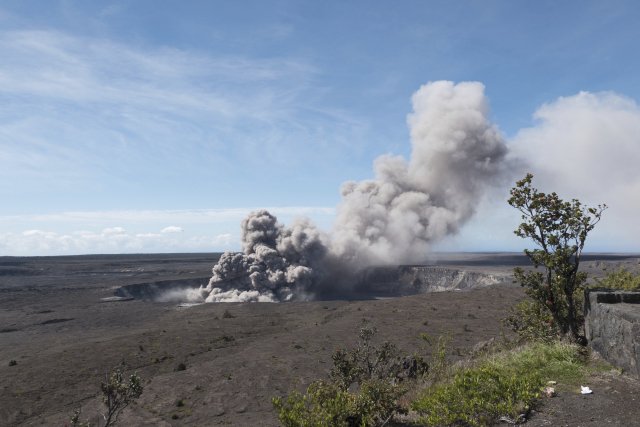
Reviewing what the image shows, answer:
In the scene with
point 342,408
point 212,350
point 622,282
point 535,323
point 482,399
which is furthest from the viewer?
point 212,350

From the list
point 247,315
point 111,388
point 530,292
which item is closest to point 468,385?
point 530,292

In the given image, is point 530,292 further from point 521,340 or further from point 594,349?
point 521,340

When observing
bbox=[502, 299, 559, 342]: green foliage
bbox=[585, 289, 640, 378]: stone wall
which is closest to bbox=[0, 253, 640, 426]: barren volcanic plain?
bbox=[585, 289, 640, 378]: stone wall

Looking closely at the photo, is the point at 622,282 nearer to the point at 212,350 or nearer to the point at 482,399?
the point at 482,399

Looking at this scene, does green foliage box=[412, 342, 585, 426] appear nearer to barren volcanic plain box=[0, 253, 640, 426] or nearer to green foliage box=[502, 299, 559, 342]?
barren volcanic plain box=[0, 253, 640, 426]

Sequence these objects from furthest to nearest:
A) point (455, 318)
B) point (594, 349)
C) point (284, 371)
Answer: point (455, 318), point (284, 371), point (594, 349)

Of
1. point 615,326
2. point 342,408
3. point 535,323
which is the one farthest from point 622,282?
point 342,408
